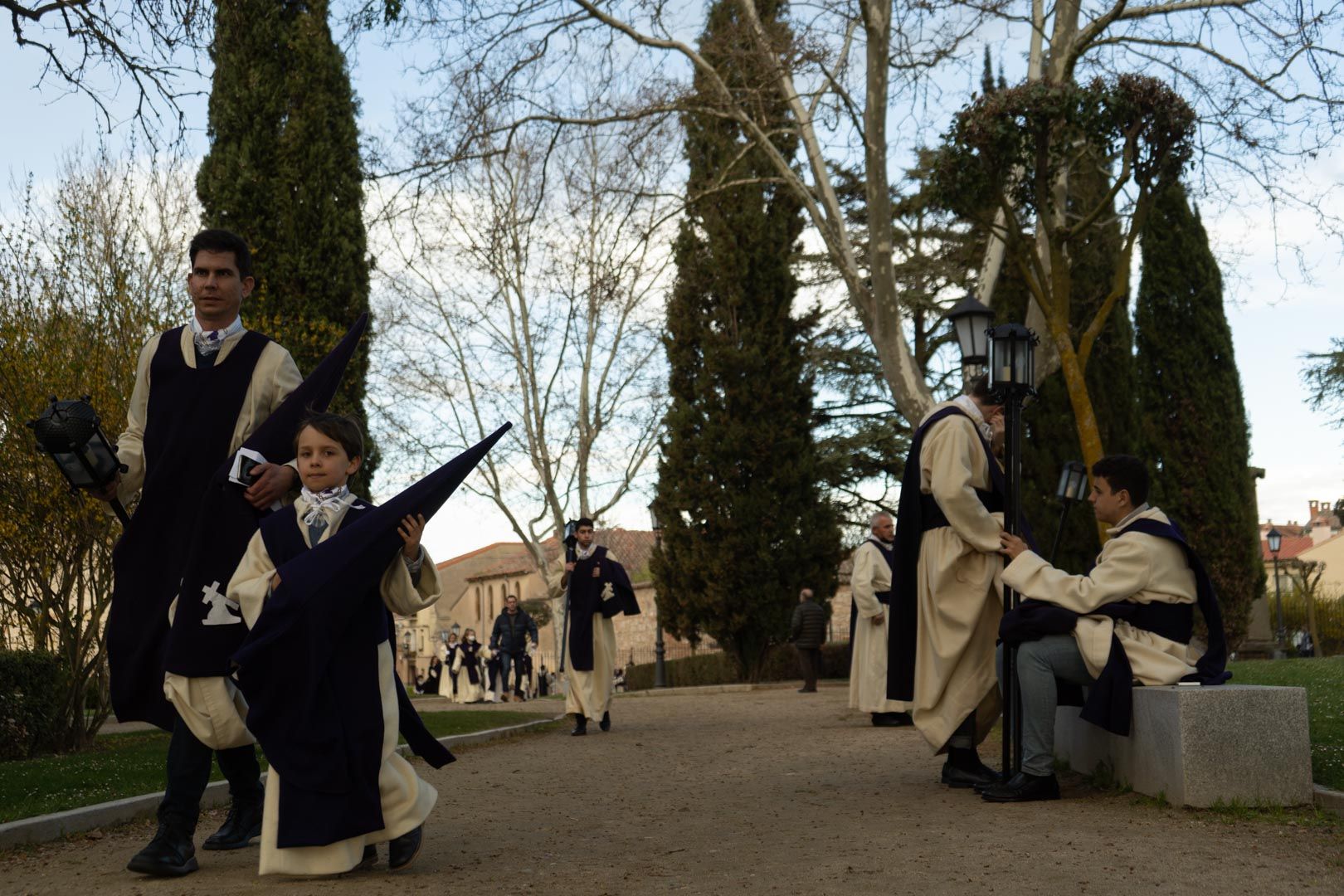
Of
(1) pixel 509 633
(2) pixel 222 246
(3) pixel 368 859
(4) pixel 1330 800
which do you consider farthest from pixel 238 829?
(1) pixel 509 633

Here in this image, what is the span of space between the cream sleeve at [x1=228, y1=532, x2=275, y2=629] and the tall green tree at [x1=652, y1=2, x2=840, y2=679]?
25.3 meters

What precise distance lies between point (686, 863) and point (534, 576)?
7862 cm

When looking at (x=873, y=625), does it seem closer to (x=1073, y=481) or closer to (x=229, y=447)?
(x=1073, y=481)

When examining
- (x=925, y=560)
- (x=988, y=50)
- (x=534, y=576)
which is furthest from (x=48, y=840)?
(x=534, y=576)

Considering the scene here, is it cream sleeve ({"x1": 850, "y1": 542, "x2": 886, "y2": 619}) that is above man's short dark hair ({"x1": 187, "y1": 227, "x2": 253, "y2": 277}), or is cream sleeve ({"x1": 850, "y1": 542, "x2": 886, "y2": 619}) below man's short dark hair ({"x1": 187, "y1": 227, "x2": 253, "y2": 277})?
below

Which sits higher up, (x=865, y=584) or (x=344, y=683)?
(x=865, y=584)

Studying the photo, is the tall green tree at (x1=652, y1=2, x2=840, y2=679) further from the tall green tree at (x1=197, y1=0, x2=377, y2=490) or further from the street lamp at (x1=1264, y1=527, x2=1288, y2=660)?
the street lamp at (x1=1264, y1=527, x2=1288, y2=660)

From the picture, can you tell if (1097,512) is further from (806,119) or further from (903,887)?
(806,119)

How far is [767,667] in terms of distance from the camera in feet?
100

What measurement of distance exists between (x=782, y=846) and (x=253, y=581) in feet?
7.60

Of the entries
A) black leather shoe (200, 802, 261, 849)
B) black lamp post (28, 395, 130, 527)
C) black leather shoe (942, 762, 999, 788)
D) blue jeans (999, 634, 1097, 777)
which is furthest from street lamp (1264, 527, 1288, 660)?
black lamp post (28, 395, 130, 527)

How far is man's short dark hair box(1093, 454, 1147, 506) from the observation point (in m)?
6.57

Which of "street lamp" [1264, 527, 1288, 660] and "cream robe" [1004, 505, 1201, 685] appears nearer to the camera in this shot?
"cream robe" [1004, 505, 1201, 685]

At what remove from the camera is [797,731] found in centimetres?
1295
